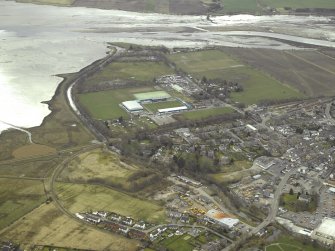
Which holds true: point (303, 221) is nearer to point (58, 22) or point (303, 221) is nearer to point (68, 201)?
point (68, 201)

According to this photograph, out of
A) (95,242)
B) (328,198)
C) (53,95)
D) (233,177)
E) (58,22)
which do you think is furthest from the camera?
(58,22)

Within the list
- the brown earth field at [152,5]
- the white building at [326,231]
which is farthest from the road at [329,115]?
the brown earth field at [152,5]

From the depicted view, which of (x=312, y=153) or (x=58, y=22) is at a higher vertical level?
(x=58, y=22)

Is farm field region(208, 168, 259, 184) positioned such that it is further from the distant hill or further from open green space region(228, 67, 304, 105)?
the distant hill

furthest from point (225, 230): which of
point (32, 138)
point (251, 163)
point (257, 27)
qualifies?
point (257, 27)

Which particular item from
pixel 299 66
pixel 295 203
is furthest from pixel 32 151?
pixel 299 66

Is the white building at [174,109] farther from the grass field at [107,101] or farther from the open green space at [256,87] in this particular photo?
the open green space at [256,87]
